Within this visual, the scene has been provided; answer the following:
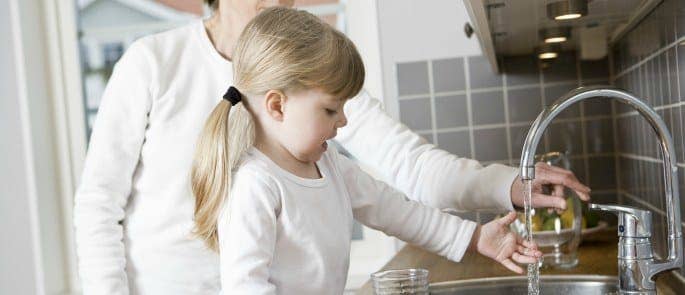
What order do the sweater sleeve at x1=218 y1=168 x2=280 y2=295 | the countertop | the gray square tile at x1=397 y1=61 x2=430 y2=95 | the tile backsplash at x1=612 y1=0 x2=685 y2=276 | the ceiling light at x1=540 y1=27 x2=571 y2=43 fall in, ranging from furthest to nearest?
the gray square tile at x1=397 y1=61 x2=430 y2=95, the ceiling light at x1=540 y1=27 x2=571 y2=43, the countertop, the tile backsplash at x1=612 y1=0 x2=685 y2=276, the sweater sleeve at x1=218 y1=168 x2=280 y2=295

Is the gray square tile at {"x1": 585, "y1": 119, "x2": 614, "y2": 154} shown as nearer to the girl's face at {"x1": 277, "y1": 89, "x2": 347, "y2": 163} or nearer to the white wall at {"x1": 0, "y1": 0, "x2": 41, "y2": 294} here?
the girl's face at {"x1": 277, "y1": 89, "x2": 347, "y2": 163}

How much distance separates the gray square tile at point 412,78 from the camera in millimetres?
2758

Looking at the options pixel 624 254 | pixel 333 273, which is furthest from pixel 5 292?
pixel 624 254

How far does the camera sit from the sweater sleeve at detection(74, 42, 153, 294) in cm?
166

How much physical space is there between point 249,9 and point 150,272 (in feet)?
1.66

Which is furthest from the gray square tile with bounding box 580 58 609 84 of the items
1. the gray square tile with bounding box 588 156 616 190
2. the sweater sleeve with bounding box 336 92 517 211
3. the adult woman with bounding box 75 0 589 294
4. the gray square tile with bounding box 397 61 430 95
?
the adult woman with bounding box 75 0 589 294

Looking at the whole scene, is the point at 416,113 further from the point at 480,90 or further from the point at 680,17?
the point at 680,17

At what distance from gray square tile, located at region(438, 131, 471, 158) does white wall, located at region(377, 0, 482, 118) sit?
0.23m

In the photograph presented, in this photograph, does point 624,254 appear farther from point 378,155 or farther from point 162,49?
point 162,49

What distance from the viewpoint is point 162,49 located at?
174 centimetres

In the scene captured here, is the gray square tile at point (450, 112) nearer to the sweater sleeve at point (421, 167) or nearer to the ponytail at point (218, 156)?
the sweater sleeve at point (421, 167)

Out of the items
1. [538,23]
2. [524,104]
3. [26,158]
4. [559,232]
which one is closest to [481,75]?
Result: [524,104]

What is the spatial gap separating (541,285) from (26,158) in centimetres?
185

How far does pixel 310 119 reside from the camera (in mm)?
1379
